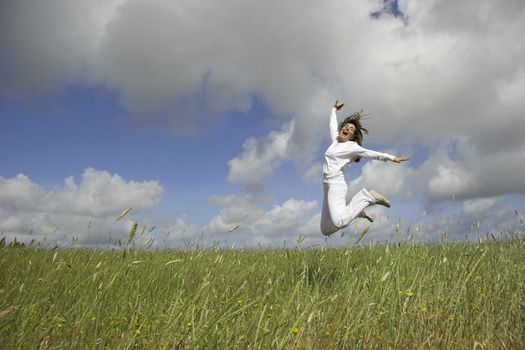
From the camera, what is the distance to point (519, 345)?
339 cm

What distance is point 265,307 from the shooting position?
2.31m

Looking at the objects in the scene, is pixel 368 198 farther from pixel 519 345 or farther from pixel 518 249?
pixel 518 249

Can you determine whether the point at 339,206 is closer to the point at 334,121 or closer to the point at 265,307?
the point at 334,121

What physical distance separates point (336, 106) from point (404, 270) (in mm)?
3029

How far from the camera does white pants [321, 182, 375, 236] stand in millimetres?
6461

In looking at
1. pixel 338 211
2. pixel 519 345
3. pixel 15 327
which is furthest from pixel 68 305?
pixel 519 345

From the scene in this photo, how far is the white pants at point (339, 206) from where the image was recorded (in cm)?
646

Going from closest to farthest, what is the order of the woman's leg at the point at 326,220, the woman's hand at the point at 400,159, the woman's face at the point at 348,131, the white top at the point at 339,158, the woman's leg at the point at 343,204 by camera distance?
1. the woman's hand at the point at 400,159
2. the woman's leg at the point at 343,204
3. the woman's leg at the point at 326,220
4. the white top at the point at 339,158
5. the woman's face at the point at 348,131

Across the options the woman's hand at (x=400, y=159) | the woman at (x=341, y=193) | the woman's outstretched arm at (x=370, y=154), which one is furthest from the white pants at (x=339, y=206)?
the woman's hand at (x=400, y=159)

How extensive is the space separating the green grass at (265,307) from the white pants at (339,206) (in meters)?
0.80

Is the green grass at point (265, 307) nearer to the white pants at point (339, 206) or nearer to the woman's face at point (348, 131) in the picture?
the white pants at point (339, 206)

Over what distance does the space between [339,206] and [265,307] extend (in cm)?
437

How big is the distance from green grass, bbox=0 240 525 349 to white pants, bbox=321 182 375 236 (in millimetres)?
801

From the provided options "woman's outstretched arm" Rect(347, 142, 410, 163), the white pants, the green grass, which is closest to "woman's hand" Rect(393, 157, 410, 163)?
"woman's outstretched arm" Rect(347, 142, 410, 163)
